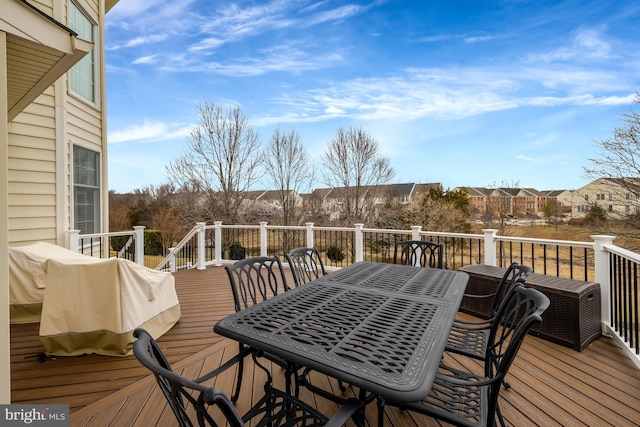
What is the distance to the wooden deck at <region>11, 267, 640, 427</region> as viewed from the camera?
73.4 inches

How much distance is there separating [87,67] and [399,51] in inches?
304

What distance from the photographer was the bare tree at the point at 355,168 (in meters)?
15.0

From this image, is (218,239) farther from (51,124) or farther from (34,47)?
(34,47)

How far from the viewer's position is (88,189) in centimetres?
536

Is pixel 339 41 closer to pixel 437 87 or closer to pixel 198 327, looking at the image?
pixel 437 87

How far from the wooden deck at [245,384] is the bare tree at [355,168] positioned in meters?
12.3

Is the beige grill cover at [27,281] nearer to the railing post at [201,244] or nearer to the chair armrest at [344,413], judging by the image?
the railing post at [201,244]

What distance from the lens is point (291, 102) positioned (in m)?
12.7

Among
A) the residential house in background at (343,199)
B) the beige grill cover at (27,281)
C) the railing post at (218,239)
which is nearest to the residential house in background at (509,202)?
the residential house in background at (343,199)

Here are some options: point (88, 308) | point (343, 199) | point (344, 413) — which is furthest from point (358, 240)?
point (343, 199)

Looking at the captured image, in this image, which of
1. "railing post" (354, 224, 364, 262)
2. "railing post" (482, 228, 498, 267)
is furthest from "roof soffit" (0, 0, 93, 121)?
"railing post" (482, 228, 498, 267)

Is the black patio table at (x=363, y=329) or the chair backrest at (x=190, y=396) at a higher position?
the chair backrest at (x=190, y=396)

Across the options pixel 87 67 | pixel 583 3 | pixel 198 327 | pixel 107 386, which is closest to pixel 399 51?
pixel 583 3

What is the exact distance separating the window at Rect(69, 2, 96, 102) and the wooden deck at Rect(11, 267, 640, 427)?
4067mm
